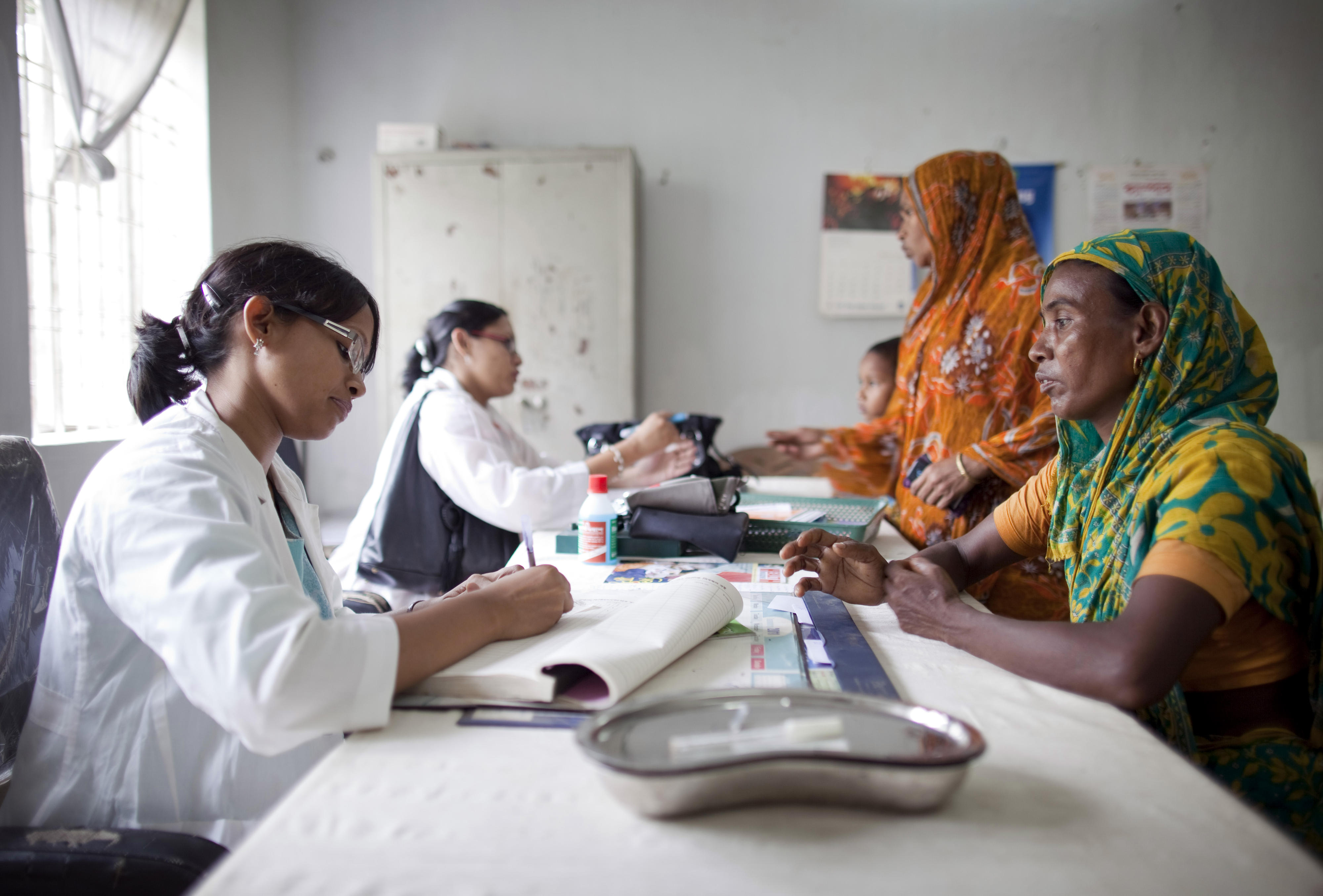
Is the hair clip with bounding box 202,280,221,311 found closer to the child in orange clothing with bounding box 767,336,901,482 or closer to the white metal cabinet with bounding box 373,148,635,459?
the child in orange clothing with bounding box 767,336,901,482

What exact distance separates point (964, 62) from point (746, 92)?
3.65 ft

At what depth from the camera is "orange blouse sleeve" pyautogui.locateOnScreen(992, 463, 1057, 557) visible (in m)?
1.47

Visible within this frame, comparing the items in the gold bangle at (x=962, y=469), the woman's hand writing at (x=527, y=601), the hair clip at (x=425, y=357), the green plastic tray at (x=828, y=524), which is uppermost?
the hair clip at (x=425, y=357)

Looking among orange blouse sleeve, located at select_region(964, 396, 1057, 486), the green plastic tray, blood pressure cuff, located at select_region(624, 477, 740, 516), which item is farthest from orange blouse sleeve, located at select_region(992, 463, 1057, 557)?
blood pressure cuff, located at select_region(624, 477, 740, 516)

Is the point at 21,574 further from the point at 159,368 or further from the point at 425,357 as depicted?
the point at 425,357

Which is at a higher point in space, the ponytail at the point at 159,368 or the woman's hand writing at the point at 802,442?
the ponytail at the point at 159,368

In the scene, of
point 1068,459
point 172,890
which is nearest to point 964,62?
point 1068,459

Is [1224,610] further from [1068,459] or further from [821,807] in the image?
[821,807]

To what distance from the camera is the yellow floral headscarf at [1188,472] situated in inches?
38.2

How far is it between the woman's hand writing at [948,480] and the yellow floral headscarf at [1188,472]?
596mm

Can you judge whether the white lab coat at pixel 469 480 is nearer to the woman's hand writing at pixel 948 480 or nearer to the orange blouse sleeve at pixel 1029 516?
the woman's hand writing at pixel 948 480

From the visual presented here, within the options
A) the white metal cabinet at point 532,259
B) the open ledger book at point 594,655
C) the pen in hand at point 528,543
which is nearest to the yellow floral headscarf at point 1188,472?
the open ledger book at point 594,655

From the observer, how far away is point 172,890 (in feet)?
2.53

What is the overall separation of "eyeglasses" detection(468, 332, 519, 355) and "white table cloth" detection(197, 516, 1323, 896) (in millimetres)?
1861
